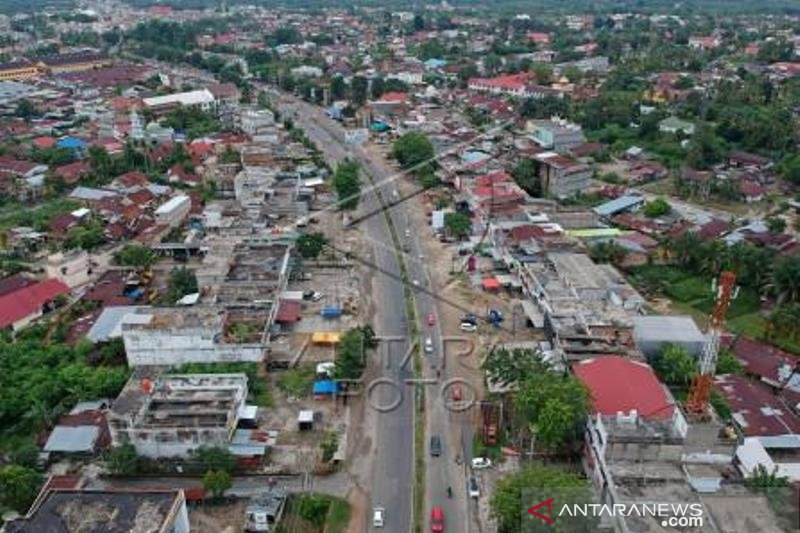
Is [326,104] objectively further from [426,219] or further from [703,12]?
[703,12]

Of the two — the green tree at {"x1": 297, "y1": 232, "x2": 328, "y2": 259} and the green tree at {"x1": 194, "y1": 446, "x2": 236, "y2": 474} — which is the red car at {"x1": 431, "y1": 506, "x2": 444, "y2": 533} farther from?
the green tree at {"x1": 297, "y1": 232, "x2": 328, "y2": 259}

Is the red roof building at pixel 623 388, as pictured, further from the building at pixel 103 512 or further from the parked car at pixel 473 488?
the building at pixel 103 512

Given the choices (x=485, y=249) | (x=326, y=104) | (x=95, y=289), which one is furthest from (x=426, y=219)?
(x=326, y=104)

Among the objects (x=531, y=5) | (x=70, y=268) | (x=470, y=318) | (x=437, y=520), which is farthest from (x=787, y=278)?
(x=531, y=5)

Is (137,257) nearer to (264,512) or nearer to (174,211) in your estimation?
(174,211)

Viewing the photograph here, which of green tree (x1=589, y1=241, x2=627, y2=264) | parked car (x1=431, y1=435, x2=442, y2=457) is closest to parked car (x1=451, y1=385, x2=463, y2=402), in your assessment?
parked car (x1=431, y1=435, x2=442, y2=457)

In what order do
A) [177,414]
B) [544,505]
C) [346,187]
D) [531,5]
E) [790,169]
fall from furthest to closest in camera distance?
[531,5] → [790,169] → [346,187] → [177,414] → [544,505]

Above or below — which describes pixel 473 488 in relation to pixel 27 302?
below
